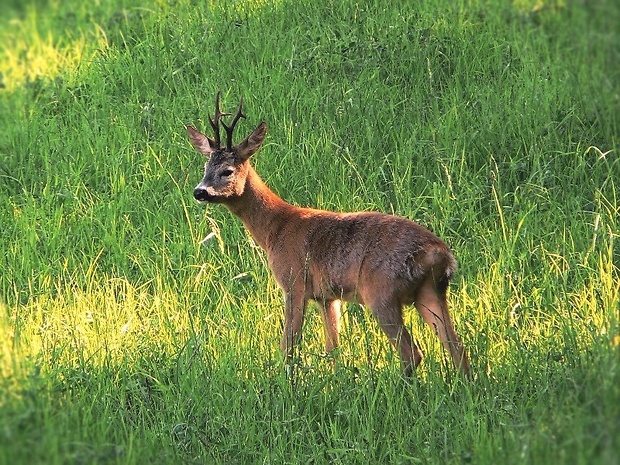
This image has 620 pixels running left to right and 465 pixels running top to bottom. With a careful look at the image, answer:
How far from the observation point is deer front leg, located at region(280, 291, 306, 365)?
25.7 ft

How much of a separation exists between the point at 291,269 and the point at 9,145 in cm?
359

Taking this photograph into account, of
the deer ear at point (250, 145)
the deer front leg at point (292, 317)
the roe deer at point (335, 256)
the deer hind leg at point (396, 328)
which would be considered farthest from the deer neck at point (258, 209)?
the deer hind leg at point (396, 328)

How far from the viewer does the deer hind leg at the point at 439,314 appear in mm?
7355

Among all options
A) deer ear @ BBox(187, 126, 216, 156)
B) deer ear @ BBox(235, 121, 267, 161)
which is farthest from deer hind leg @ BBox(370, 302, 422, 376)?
deer ear @ BBox(187, 126, 216, 156)

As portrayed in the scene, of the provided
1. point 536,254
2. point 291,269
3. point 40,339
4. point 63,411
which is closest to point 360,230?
point 291,269

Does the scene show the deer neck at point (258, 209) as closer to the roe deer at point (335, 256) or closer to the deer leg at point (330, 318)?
the roe deer at point (335, 256)

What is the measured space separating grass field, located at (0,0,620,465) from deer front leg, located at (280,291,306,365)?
124 millimetres

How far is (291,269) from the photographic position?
815 cm

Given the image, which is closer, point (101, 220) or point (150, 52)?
point (101, 220)

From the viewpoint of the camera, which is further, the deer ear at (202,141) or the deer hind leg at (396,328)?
the deer ear at (202,141)

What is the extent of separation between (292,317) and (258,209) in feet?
3.14

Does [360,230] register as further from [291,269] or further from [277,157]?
[277,157]

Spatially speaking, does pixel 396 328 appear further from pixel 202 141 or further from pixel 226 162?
pixel 202 141

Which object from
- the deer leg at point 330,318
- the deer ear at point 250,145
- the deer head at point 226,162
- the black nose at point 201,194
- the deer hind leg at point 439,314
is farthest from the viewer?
the deer ear at point 250,145
